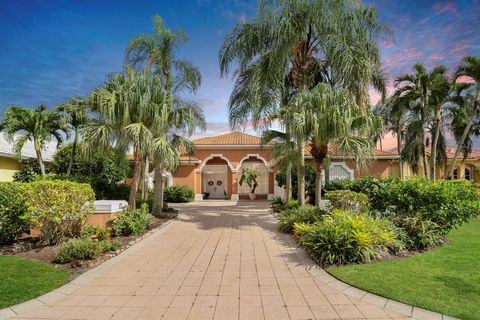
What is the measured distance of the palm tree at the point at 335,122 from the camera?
10.0m

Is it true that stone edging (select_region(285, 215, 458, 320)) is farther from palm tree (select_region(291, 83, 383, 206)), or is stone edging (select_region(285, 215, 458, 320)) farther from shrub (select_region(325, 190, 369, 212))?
palm tree (select_region(291, 83, 383, 206))

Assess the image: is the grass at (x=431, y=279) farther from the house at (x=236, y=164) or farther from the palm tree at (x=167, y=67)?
the house at (x=236, y=164)

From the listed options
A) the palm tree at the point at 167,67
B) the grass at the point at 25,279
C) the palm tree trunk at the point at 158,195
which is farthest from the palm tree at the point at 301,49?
the grass at the point at 25,279

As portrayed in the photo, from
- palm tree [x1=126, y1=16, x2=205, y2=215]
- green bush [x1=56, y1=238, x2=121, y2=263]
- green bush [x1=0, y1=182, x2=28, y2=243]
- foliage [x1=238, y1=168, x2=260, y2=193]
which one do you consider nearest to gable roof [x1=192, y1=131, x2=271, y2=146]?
foliage [x1=238, y1=168, x2=260, y2=193]

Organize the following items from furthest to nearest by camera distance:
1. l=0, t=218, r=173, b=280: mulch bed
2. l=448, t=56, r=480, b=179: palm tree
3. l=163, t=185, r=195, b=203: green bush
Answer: l=163, t=185, r=195, b=203: green bush, l=448, t=56, r=480, b=179: palm tree, l=0, t=218, r=173, b=280: mulch bed

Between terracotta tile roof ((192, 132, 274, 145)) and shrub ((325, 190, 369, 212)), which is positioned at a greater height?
terracotta tile roof ((192, 132, 274, 145))

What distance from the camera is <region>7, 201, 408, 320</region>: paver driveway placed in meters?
4.40

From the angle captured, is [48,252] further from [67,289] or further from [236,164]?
[236,164]

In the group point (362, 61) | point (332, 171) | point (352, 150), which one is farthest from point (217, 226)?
point (332, 171)

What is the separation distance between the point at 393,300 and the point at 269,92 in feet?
32.8

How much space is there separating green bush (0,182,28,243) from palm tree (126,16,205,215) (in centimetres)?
530

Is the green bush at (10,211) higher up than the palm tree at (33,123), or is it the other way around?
the palm tree at (33,123)

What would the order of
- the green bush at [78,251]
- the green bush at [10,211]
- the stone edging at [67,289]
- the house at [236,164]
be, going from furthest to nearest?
1. the house at [236,164]
2. the green bush at [10,211]
3. the green bush at [78,251]
4. the stone edging at [67,289]

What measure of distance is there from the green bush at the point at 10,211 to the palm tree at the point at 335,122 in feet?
27.6
